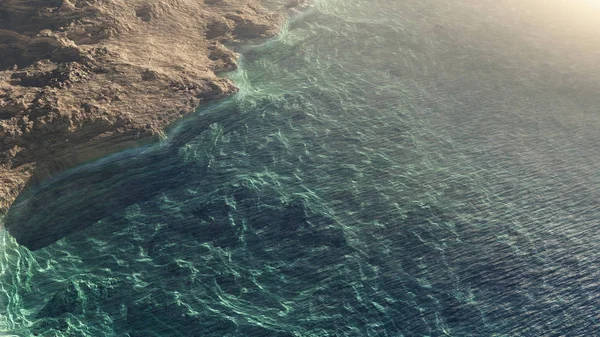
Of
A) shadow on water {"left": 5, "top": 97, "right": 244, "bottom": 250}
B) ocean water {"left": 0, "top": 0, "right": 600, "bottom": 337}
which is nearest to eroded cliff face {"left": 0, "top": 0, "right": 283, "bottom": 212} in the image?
shadow on water {"left": 5, "top": 97, "right": 244, "bottom": 250}

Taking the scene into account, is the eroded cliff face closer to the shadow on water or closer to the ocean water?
the shadow on water

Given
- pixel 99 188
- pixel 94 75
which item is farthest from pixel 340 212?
pixel 94 75

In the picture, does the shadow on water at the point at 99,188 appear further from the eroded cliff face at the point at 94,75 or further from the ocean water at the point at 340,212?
the eroded cliff face at the point at 94,75

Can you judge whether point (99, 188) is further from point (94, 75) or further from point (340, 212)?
point (340, 212)

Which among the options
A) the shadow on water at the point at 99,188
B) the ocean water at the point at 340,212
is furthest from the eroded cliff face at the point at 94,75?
the ocean water at the point at 340,212

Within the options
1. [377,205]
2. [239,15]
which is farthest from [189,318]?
[239,15]

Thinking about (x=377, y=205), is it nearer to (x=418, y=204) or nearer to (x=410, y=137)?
(x=418, y=204)
